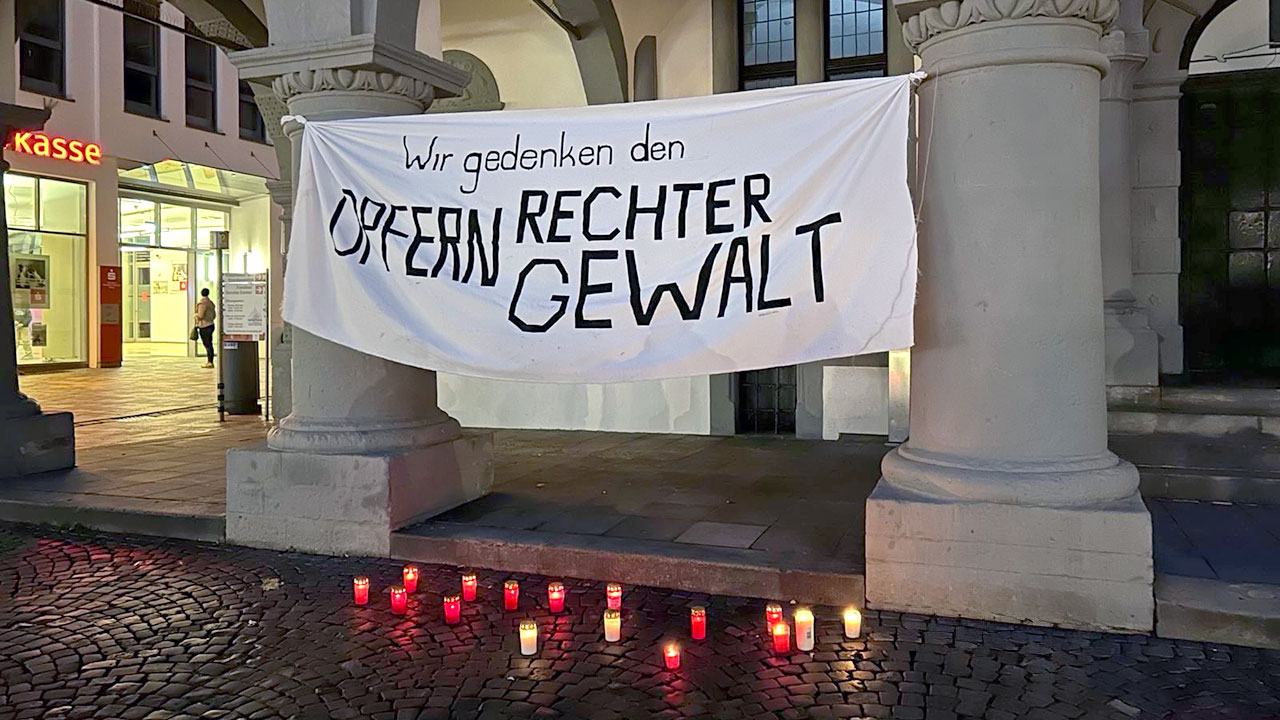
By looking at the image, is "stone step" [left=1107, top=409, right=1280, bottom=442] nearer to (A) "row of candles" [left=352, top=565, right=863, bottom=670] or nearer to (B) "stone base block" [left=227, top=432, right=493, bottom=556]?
(A) "row of candles" [left=352, top=565, right=863, bottom=670]

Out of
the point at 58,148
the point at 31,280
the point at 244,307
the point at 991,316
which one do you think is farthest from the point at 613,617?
the point at 31,280

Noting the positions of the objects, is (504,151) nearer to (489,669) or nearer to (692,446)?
(489,669)

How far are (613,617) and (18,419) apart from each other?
579 centimetres

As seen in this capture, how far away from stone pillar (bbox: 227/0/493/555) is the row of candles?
2.76ft

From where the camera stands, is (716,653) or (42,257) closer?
(716,653)

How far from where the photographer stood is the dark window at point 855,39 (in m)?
9.30

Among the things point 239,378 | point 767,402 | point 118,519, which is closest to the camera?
point 118,519

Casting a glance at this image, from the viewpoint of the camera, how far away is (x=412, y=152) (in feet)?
16.5

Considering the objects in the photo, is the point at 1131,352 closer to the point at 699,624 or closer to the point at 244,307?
the point at 699,624

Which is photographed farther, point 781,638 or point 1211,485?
point 1211,485

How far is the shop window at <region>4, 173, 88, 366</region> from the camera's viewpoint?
20703mm

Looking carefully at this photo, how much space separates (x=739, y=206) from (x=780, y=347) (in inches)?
26.7

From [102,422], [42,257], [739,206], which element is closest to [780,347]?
[739,206]

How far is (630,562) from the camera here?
4.69 meters
